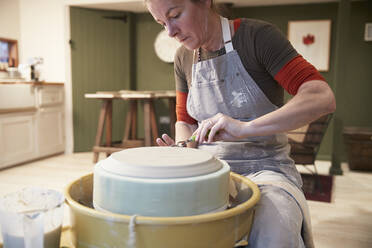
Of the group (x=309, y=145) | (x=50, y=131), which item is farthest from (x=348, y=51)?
(x=50, y=131)

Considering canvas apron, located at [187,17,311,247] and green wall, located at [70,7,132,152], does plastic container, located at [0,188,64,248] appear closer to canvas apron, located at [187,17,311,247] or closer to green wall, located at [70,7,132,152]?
canvas apron, located at [187,17,311,247]

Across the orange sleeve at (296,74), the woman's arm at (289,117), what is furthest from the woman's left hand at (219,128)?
the orange sleeve at (296,74)

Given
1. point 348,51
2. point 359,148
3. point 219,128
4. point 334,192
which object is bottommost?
point 334,192

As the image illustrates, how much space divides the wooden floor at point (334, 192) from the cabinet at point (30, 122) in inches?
5.3

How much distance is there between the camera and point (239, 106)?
3.58ft

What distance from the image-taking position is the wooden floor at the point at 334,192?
1969 millimetres

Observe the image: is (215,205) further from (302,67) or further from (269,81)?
(269,81)

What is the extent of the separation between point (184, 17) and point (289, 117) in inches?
16.1

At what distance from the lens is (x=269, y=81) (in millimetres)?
1065

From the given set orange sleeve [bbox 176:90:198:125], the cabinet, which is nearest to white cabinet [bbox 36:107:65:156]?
the cabinet

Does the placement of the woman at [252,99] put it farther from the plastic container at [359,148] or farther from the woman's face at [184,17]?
the plastic container at [359,148]

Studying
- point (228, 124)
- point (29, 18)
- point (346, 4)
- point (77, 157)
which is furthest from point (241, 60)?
point (29, 18)

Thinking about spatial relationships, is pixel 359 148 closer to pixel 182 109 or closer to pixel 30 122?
pixel 182 109

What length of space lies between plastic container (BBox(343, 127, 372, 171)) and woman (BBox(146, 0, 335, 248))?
2.67m
